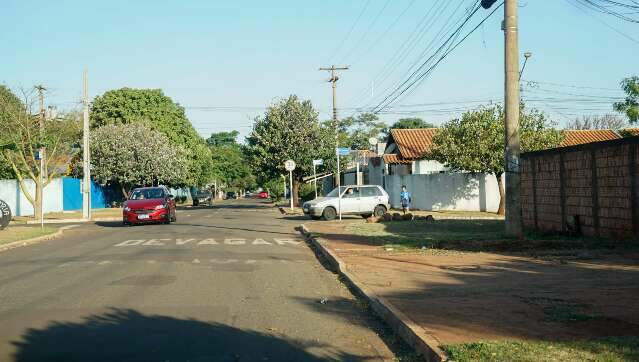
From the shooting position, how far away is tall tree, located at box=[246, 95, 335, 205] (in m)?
46.8

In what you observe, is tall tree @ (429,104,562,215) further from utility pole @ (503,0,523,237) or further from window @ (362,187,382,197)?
utility pole @ (503,0,523,237)

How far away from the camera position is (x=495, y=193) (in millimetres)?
33750

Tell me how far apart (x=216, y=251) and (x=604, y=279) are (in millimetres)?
9358

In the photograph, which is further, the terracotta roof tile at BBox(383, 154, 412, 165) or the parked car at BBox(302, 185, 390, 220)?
the terracotta roof tile at BBox(383, 154, 412, 165)

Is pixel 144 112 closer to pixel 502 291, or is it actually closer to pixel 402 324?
pixel 502 291

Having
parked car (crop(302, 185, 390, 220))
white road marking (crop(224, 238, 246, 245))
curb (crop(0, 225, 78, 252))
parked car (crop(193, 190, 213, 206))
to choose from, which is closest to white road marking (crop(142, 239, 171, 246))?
white road marking (crop(224, 238, 246, 245))

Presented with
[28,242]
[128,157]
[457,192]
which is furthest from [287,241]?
[128,157]

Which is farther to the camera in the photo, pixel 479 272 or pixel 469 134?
pixel 469 134

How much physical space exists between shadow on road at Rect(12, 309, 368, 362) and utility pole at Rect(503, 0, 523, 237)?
33.1 ft

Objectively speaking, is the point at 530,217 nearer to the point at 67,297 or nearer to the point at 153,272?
the point at 153,272

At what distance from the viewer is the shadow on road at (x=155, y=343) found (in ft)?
20.8

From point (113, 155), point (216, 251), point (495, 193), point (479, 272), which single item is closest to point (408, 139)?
point (495, 193)

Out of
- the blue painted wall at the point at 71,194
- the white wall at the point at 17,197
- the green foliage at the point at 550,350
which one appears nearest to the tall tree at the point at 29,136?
the white wall at the point at 17,197

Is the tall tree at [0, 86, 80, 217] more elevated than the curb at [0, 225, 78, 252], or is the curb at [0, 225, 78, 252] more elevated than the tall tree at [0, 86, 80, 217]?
the tall tree at [0, 86, 80, 217]
